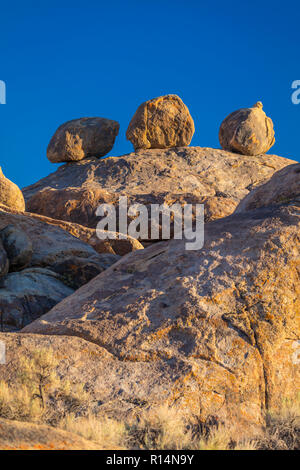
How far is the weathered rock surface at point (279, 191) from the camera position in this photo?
7.39m

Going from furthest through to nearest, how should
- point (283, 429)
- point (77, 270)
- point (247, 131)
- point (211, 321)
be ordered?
point (247, 131) → point (77, 270) → point (211, 321) → point (283, 429)

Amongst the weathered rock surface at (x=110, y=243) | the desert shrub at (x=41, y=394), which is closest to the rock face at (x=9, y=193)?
the weathered rock surface at (x=110, y=243)

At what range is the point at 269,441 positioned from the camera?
4.55 metres

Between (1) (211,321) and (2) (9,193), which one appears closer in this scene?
(1) (211,321)

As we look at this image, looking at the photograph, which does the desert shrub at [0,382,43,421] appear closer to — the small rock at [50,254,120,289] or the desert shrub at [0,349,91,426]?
the desert shrub at [0,349,91,426]

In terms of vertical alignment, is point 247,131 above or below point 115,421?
above

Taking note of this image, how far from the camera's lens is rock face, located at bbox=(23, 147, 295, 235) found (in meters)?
21.2

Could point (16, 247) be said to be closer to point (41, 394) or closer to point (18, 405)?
point (41, 394)

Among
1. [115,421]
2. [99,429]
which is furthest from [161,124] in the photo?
[99,429]

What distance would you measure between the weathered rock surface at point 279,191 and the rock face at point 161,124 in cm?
1950

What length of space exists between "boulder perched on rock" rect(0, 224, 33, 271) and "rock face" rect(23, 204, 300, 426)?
10.1 feet

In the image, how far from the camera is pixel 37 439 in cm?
376

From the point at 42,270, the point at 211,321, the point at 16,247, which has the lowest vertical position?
the point at 211,321

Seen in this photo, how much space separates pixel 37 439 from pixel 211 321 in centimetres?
253
